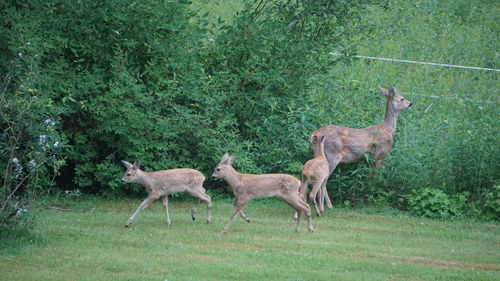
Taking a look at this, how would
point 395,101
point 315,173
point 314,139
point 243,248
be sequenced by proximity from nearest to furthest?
point 243,248 → point 315,173 → point 314,139 → point 395,101

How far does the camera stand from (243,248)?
36.8ft

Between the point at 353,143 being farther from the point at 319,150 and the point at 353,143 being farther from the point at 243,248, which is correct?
the point at 243,248

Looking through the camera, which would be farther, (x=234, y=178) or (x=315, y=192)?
(x=315, y=192)

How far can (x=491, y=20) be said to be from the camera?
90.9 ft

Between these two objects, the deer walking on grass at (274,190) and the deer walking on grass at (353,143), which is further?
the deer walking on grass at (353,143)

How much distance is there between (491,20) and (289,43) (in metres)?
13.2

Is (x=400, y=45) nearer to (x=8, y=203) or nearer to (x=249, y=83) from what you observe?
(x=249, y=83)

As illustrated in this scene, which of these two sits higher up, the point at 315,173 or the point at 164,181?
the point at 315,173

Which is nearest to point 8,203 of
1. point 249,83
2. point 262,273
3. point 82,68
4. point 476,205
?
point 262,273

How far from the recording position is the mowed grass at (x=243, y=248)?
9844mm

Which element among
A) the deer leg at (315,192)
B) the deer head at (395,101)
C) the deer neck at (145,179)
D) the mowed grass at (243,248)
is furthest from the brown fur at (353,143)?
the deer neck at (145,179)

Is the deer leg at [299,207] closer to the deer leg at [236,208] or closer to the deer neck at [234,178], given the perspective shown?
the deer leg at [236,208]

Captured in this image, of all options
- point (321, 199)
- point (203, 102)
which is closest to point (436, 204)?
point (321, 199)

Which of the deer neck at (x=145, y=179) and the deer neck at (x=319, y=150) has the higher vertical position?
the deer neck at (x=319, y=150)
